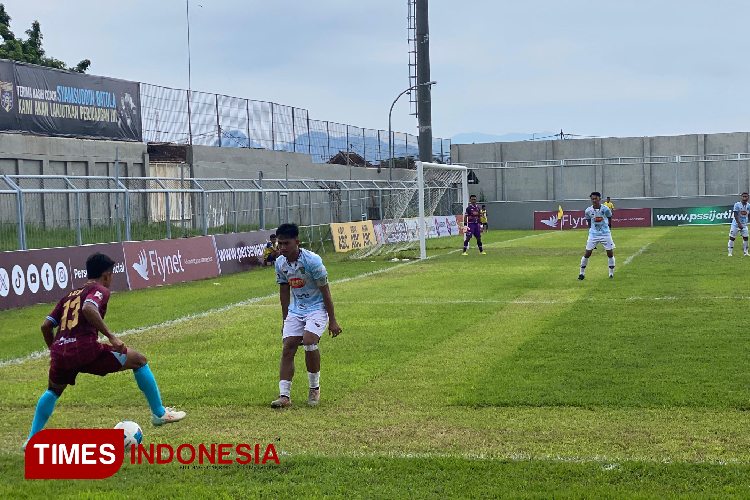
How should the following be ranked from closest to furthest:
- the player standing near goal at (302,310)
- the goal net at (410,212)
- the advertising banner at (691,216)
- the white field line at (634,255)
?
the player standing near goal at (302,310)
the white field line at (634,255)
the goal net at (410,212)
the advertising banner at (691,216)

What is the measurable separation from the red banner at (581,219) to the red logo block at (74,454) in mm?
46779

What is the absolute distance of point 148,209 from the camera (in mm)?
24547

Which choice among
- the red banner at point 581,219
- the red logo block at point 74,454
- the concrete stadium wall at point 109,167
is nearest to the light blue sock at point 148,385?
the red logo block at point 74,454

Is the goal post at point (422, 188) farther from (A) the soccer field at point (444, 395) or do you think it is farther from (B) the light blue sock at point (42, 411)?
(B) the light blue sock at point (42, 411)

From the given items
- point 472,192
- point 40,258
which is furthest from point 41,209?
point 472,192

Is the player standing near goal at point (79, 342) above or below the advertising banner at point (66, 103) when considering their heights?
below

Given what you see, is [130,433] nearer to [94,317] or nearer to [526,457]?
[94,317]

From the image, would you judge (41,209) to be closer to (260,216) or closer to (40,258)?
(40,258)

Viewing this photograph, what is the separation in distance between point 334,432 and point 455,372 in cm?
289

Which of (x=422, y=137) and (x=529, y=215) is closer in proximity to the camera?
(x=422, y=137)

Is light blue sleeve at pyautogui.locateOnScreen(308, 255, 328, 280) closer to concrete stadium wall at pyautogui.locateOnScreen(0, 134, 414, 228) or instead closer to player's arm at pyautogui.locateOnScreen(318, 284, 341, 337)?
player's arm at pyautogui.locateOnScreen(318, 284, 341, 337)

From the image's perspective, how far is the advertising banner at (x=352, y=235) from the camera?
34.0 meters

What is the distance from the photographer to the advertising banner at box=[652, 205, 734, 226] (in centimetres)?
5062

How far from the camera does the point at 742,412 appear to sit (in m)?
7.90
